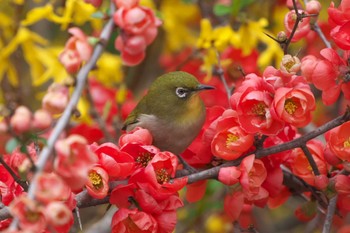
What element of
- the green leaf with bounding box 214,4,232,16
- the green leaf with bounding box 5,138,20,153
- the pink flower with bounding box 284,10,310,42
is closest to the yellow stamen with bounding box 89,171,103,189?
the green leaf with bounding box 5,138,20,153

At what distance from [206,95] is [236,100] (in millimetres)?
1355

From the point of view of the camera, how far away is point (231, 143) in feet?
5.57

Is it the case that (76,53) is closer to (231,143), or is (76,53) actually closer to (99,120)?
(231,143)

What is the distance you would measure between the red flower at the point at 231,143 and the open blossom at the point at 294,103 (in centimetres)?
11

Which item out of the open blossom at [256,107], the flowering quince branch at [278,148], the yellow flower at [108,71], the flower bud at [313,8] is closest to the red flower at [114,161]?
the flowering quince branch at [278,148]

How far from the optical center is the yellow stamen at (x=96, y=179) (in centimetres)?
163

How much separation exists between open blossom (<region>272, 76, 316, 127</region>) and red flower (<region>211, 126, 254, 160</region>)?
115mm

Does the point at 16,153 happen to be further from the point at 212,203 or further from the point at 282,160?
the point at 212,203

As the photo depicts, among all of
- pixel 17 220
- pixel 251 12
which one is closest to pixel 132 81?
pixel 251 12

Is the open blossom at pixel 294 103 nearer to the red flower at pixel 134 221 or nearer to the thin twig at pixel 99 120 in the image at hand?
the red flower at pixel 134 221

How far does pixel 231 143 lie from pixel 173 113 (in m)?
0.76

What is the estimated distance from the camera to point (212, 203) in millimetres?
3008

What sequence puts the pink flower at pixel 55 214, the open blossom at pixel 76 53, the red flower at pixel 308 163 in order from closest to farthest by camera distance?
the pink flower at pixel 55 214 → the open blossom at pixel 76 53 → the red flower at pixel 308 163

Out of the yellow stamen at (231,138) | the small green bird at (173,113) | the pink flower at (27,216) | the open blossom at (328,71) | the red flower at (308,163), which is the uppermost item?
the pink flower at (27,216)
